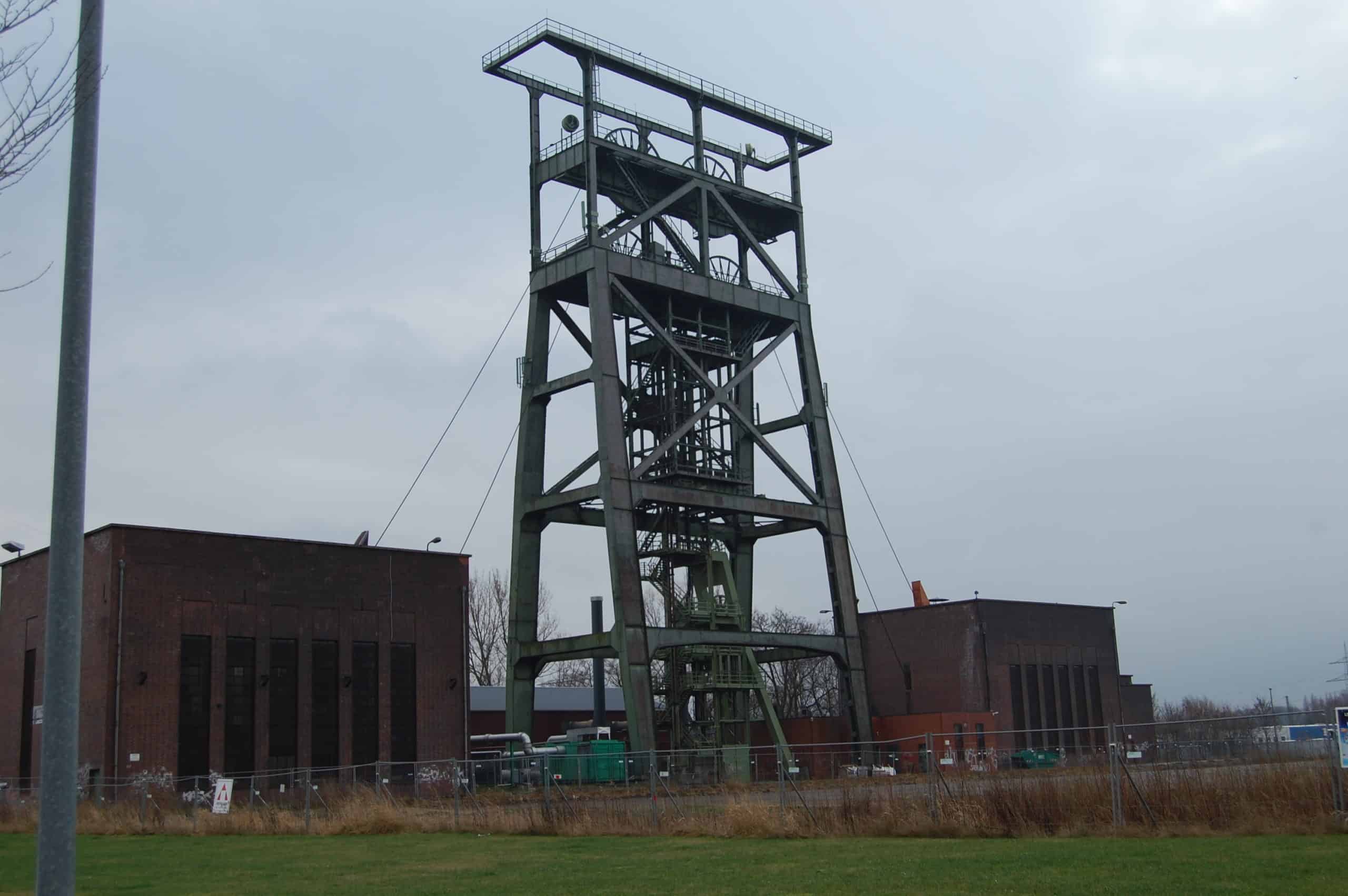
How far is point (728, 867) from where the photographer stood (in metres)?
16.9

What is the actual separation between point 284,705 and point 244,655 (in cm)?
215

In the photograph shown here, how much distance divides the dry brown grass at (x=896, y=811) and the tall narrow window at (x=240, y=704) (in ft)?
40.1

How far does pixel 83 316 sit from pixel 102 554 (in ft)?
121

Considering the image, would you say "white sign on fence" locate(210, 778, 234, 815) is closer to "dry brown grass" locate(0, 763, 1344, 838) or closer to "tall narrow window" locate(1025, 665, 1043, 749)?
"dry brown grass" locate(0, 763, 1344, 838)

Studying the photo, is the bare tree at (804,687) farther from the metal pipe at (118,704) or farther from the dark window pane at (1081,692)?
the metal pipe at (118,704)

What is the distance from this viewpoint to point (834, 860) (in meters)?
17.1

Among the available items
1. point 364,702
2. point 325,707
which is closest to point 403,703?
point 364,702

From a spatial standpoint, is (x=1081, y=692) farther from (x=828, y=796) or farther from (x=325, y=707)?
(x=828, y=796)

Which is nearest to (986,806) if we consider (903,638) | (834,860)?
(834,860)

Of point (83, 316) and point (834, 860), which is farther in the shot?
point (834, 860)

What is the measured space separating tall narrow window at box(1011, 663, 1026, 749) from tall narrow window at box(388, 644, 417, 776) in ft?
97.3

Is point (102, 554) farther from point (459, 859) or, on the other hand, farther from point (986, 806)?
point (986, 806)

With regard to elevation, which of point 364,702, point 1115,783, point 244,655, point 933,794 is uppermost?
point 244,655

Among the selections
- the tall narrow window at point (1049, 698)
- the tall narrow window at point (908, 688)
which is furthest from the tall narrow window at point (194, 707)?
the tall narrow window at point (1049, 698)
